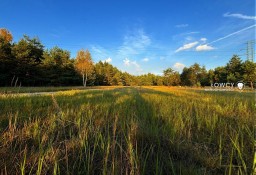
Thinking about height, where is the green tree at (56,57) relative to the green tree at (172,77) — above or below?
above

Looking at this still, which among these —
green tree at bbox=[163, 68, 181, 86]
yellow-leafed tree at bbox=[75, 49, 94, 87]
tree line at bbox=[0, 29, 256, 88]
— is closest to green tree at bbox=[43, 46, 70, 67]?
tree line at bbox=[0, 29, 256, 88]

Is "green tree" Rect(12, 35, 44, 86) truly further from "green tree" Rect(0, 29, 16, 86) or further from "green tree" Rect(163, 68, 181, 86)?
"green tree" Rect(163, 68, 181, 86)

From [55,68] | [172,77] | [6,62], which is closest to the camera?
[6,62]

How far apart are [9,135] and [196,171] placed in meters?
1.92

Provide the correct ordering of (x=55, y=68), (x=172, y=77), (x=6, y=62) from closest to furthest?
(x=6, y=62)
(x=55, y=68)
(x=172, y=77)

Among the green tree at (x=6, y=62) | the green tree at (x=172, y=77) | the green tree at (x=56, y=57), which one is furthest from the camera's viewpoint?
the green tree at (x=172, y=77)

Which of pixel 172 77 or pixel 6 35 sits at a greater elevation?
pixel 6 35

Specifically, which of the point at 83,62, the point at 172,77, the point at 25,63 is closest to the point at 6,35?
the point at 25,63

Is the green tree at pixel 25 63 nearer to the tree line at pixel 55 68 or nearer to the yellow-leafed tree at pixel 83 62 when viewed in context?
the tree line at pixel 55 68

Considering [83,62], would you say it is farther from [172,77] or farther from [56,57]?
[172,77]

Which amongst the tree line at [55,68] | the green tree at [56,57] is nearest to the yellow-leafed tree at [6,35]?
the tree line at [55,68]

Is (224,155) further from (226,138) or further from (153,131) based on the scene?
(153,131)

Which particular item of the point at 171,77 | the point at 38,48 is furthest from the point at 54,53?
the point at 171,77

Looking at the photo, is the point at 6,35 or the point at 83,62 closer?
the point at 6,35
